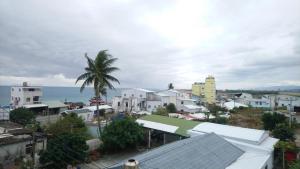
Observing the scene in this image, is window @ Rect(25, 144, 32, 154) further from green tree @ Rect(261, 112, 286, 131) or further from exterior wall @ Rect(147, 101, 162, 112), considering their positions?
exterior wall @ Rect(147, 101, 162, 112)

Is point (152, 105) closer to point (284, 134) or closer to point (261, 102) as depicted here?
point (284, 134)

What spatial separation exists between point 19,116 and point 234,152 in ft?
113

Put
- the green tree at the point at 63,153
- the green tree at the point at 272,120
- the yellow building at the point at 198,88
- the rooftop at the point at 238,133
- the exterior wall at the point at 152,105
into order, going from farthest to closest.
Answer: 1. the yellow building at the point at 198,88
2. the exterior wall at the point at 152,105
3. the green tree at the point at 272,120
4. the rooftop at the point at 238,133
5. the green tree at the point at 63,153

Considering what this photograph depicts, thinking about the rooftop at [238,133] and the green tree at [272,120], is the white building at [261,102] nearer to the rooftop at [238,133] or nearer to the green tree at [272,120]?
the green tree at [272,120]

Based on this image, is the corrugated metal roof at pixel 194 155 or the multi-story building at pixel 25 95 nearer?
the corrugated metal roof at pixel 194 155

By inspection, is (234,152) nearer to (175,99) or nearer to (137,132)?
(137,132)

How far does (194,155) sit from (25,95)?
52909 mm

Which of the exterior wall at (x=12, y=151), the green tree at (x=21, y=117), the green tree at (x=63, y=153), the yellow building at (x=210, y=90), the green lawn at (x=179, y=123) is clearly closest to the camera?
the green tree at (x=63, y=153)

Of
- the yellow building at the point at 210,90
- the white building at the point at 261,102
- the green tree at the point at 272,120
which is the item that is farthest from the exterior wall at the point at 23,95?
the white building at the point at 261,102

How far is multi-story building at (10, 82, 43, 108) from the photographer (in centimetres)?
5572

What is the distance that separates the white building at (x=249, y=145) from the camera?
1614 cm

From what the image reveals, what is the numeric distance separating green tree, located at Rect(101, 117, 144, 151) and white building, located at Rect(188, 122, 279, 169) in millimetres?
5642

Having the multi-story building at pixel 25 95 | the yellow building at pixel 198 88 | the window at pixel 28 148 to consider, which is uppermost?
the yellow building at pixel 198 88

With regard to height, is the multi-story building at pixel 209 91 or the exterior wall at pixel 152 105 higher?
the multi-story building at pixel 209 91
